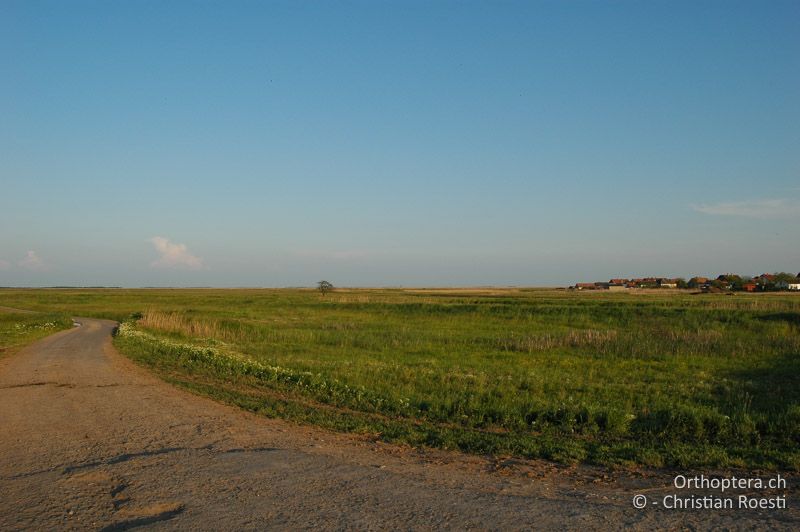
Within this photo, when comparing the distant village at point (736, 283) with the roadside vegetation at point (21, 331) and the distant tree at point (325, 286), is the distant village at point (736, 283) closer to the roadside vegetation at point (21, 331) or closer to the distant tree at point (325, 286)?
the distant tree at point (325, 286)

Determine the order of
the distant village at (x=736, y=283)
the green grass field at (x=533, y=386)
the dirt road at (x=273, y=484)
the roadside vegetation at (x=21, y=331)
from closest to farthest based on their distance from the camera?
1. the dirt road at (x=273, y=484)
2. the green grass field at (x=533, y=386)
3. the roadside vegetation at (x=21, y=331)
4. the distant village at (x=736, y=283)

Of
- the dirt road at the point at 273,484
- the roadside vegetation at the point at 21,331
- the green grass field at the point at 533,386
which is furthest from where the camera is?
the roadside vegetation at the point at 21,331

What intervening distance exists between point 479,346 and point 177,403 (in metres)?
19.8

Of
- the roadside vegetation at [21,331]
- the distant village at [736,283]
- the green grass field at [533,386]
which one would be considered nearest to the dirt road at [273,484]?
the green grass field at [533,386]

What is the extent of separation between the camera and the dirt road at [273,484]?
5.73 meters

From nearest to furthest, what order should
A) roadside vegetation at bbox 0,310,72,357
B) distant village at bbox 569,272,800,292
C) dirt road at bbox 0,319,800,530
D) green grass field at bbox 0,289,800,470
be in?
dirt road at bbox 0,319,800,530
green grass field at bbox 0,289,800,470
roadside vegetation at bbox 0,310,72,357
distant village at bbox 569,272,800,292

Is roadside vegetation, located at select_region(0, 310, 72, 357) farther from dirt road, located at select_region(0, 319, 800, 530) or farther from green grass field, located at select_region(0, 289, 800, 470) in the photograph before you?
dirt road, located at select_region(0, 319, 800, 530)

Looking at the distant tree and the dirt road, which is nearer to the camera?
the dirt road

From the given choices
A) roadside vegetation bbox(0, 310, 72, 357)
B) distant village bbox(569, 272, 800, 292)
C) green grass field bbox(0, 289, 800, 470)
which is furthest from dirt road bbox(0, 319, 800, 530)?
distant village bbox(569, 272, 800, 292)

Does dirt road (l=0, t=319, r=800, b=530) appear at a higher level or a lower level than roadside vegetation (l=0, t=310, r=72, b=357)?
higher

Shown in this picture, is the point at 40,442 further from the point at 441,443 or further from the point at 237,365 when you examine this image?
the point at 237,365

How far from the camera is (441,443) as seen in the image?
348 inches

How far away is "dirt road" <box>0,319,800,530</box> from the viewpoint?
573 centimetres

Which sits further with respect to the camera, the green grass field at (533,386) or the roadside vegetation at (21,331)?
the roadside vegetation at (21,331)
